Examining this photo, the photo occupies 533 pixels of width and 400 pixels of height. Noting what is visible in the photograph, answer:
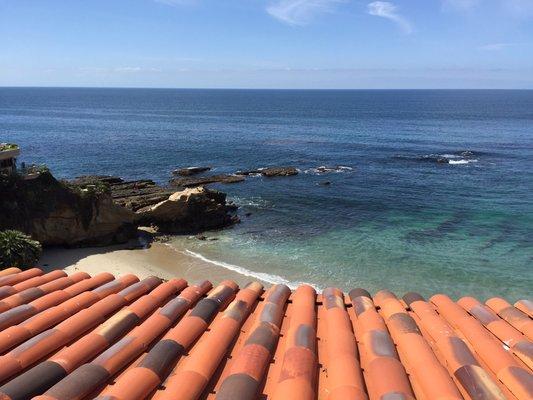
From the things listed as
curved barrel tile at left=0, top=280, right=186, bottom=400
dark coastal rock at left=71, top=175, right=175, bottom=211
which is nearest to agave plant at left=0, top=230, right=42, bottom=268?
dark coastal rock at left=71, top=175, right=175, bottom=211

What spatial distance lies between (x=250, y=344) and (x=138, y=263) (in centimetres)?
2317

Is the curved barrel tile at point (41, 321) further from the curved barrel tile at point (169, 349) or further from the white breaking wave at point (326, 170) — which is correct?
the white breaking wave at point (326, 170)

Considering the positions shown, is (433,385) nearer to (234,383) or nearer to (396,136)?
(234,383)

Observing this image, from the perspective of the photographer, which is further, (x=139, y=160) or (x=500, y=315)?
(x=139, y=160)

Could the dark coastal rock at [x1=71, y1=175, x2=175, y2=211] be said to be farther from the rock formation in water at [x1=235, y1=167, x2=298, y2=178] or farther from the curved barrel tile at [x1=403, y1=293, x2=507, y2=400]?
the curved barrel tile at [x1=403, y1=293, x2=507, y2=400]

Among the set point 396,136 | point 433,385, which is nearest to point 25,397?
point 433,385

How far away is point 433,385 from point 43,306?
6.60 meters

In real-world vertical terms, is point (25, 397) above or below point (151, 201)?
above

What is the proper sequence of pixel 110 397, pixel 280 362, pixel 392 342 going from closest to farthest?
1. pixel 110 397
2. pixel 280 362
3. pixel 392 342

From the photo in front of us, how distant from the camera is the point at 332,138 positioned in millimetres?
91750

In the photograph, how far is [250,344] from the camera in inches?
259

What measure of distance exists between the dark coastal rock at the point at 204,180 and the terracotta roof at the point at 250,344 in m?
42.1

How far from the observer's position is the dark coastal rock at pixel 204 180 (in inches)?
2017

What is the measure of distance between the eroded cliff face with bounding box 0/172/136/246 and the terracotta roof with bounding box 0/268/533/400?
2236cm
